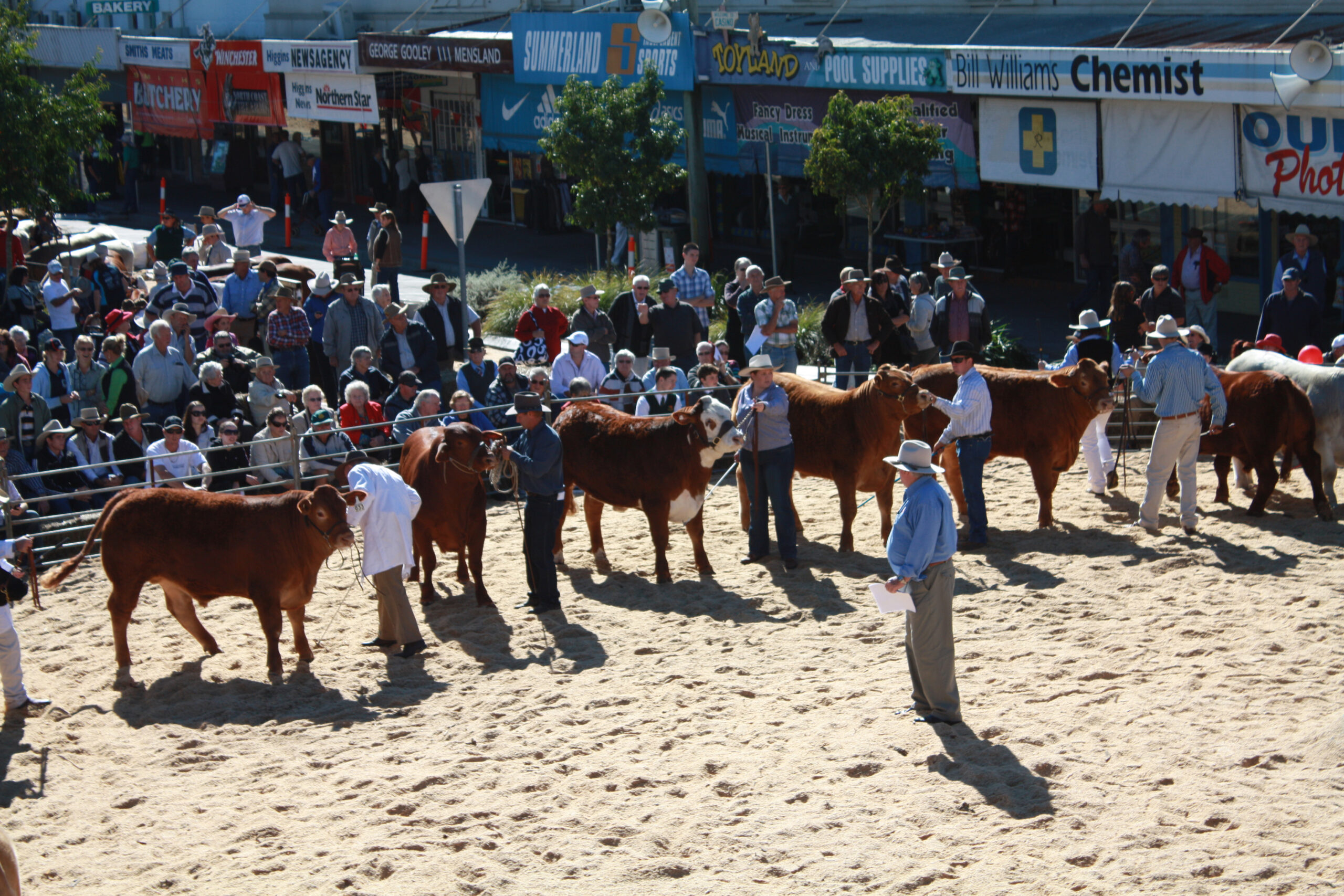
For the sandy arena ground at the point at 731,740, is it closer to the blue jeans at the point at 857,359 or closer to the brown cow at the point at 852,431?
the brown cow at the point at 852,431

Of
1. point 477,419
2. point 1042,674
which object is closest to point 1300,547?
point 1042,674

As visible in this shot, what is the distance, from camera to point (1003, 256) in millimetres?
21484

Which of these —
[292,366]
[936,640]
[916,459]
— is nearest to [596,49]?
[292,366]

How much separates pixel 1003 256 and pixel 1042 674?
45.0ft

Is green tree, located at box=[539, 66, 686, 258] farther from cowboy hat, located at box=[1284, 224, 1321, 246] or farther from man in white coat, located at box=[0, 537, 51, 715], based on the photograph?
man in white coat, located at box=[0, 537, 51, 715]

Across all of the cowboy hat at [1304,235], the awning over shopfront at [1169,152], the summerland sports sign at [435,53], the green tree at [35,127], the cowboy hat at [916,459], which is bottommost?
the cowboy hat at [916,459]

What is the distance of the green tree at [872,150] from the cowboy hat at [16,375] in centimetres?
942

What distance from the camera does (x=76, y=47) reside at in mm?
35969

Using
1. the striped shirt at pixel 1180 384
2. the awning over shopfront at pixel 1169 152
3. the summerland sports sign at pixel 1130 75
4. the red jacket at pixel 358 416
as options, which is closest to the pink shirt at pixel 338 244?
the red jacket at pixel 358 416

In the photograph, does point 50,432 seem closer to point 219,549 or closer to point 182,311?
point 182,311

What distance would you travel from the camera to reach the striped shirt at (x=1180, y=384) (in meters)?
10.8

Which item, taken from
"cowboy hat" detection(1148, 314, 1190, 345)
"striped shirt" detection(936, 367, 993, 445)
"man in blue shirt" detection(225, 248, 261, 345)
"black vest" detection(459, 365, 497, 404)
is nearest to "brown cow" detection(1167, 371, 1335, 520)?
"cowboy hat" detection(1148, 314, 1190, 345)

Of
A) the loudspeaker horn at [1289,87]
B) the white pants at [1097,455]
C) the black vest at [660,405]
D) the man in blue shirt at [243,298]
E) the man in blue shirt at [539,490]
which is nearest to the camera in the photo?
the man in blue shirt at [539,490]

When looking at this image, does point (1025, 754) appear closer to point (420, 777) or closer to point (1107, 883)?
point (1107, 883)
